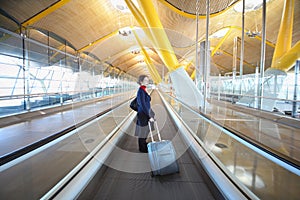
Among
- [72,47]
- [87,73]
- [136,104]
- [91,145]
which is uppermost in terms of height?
[72,47]

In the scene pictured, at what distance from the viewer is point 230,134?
268cm

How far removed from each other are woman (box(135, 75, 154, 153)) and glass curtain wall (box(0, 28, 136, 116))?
127 inches

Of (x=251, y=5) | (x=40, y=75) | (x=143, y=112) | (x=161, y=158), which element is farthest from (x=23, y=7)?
(x=251, y=5)

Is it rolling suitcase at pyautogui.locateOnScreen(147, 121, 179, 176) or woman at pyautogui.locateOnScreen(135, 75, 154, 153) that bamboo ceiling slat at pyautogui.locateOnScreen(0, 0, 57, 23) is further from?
rolling suitcase at pyautogui.locateOnScreen(147, 121, 179, 176)

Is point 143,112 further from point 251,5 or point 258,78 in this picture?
point 251,5

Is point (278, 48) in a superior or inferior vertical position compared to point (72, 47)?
inferior

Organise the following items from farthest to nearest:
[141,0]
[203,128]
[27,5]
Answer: [27,5] < [141,0] < [203,128]

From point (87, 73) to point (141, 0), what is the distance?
5.33 metres

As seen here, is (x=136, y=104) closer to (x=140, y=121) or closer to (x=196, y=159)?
(x=140, y=121)

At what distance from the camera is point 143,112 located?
241cm

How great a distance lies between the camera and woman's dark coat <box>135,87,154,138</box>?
232cm

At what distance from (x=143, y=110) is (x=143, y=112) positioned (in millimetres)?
64

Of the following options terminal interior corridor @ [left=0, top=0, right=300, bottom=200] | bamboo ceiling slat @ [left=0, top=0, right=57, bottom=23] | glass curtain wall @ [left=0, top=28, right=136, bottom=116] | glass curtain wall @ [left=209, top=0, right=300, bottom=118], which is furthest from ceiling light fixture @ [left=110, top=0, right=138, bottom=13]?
glass curtain wall @ [left=209, top=0, right=300, bottom=118]

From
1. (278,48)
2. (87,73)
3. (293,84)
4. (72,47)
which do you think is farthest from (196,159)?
(72,47)
